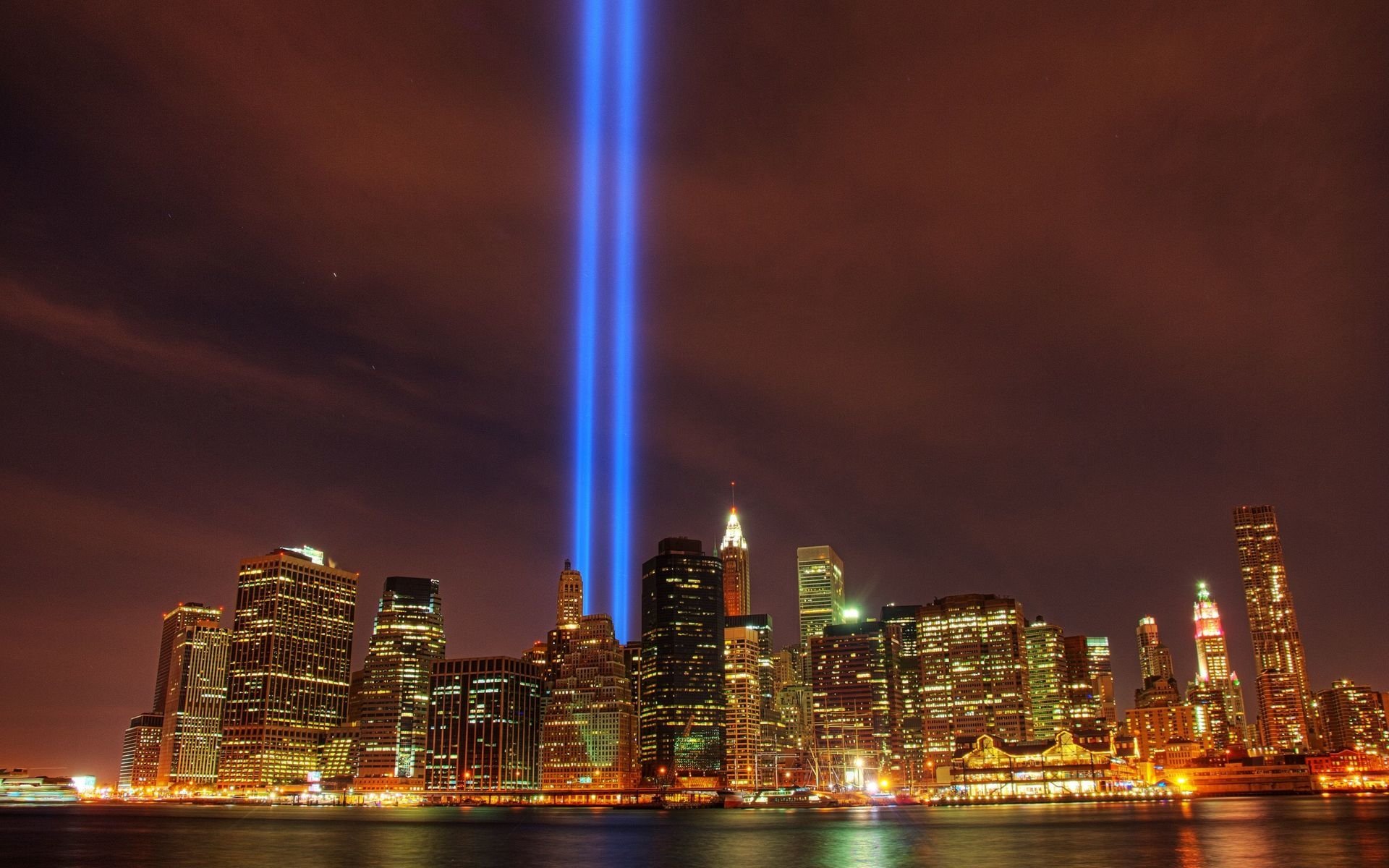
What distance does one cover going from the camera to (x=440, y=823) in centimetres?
17312

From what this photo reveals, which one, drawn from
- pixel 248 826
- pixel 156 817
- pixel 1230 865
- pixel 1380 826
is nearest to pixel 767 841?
pixel 1230 865

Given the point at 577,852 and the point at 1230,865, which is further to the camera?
the point at 577,852

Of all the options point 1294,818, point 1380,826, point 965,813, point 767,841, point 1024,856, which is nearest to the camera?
point 1024,856

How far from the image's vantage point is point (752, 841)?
400ft

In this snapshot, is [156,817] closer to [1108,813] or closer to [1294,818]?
[1108,813]

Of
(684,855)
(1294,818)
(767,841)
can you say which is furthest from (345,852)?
(1294,818)

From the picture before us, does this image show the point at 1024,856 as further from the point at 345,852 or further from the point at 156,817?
the point at 156,817

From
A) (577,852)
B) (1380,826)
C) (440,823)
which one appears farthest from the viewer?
(440,823)

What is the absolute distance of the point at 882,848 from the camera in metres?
103

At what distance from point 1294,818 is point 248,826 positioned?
146343mm

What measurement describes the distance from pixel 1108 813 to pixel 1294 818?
27.7 metres

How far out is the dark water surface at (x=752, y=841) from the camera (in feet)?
296

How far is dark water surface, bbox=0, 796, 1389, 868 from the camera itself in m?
90.2

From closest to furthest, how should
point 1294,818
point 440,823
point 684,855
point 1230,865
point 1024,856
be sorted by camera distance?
point 1230,865 → point 1024,856 → point 684,855 → point 1294,818 → point 440,823
